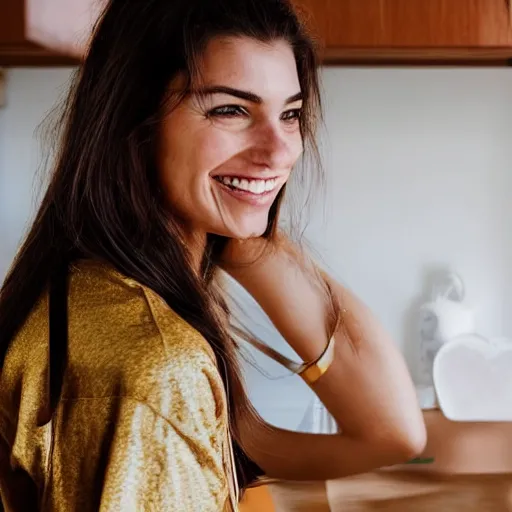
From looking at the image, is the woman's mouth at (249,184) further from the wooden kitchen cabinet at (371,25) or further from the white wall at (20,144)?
the white wall at (20,144)

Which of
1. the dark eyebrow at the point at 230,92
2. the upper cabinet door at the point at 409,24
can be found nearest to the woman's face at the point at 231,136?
the dark eyebrow at the point at 230,92

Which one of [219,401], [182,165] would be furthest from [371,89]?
[219,401]

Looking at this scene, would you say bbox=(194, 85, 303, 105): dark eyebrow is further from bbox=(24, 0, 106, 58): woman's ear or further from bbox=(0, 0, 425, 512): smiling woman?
bbox=(24, 0, 106, 58): woman's ear

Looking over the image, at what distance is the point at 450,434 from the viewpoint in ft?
3.49

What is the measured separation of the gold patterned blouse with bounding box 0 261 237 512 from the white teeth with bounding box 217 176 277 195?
120mm

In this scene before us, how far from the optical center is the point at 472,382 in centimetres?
111

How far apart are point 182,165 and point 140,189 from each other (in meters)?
0.03

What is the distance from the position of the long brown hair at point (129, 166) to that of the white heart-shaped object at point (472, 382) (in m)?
0.65

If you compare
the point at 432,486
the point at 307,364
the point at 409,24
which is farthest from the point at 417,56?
the point at 432,486

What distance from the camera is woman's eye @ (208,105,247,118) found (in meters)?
0.53

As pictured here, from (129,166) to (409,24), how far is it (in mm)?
549

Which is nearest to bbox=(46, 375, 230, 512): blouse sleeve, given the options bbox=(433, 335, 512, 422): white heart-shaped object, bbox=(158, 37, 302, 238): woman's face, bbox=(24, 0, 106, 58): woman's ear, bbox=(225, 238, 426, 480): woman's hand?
bbox=(158, 37, 302, 238): woman's face

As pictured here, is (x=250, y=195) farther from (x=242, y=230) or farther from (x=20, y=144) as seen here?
(x=20, y=144)

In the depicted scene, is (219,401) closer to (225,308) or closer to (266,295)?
(225,308)
